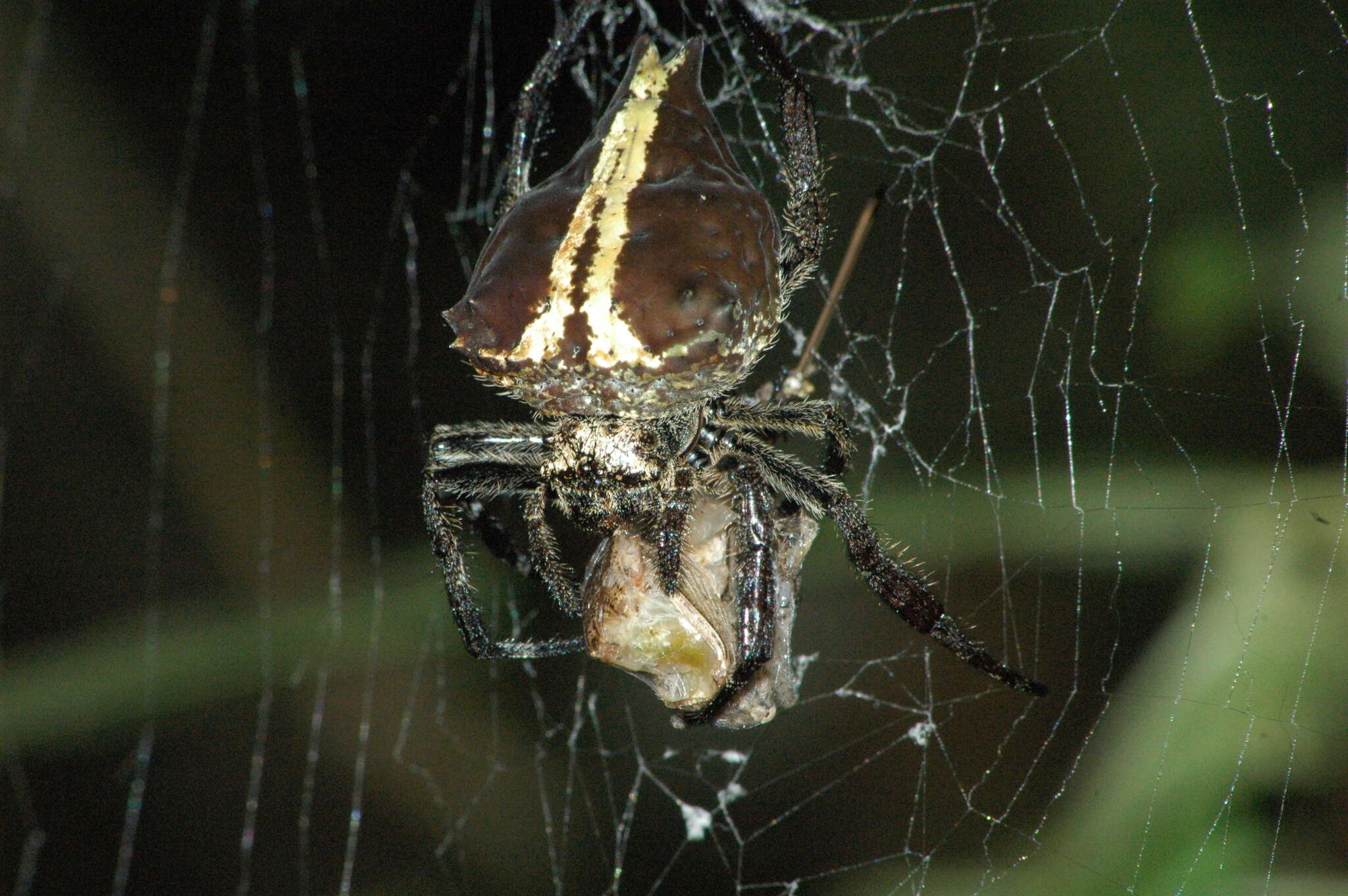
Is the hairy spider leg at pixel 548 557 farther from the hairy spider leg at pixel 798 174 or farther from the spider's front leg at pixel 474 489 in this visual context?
the hairy spider leg at pixel 798 174

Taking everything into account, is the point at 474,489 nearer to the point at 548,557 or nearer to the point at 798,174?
the point at 548,557

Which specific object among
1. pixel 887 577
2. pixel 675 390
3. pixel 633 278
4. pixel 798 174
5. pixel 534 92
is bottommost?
pixel 887 577

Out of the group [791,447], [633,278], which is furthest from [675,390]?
[791,447]

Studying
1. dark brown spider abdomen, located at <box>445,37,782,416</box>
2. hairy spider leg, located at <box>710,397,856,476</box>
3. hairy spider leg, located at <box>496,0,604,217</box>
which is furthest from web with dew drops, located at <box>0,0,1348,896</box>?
dark brown spider abdomen, located at <box>445,37,782,416</box>

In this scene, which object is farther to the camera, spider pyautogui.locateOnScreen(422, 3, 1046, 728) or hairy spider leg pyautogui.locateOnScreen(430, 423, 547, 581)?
hairy spider leg pyautogui.locateOnScreen(430, 423, 547, 581)

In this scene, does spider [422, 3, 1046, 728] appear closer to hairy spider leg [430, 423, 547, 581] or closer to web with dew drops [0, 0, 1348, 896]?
hairy spider leg [430, 423, 547, 581]

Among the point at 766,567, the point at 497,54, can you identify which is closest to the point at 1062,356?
the point at 766,567

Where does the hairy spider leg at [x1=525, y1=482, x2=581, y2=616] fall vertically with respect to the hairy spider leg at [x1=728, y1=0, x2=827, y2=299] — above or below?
below
